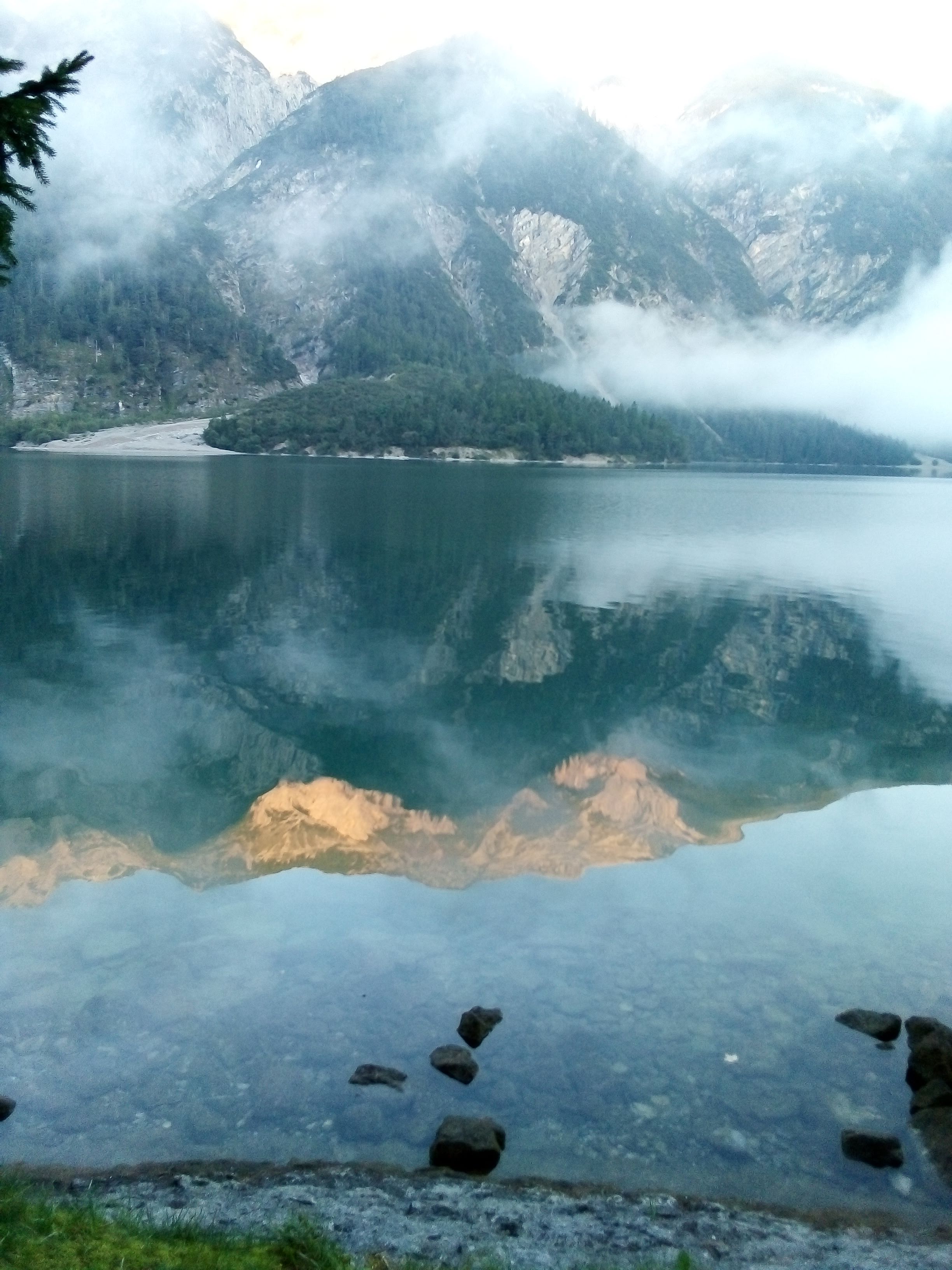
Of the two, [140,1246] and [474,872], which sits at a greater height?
[140,1246]

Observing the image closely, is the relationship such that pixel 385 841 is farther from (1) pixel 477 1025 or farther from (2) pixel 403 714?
(2) pixel 403 714

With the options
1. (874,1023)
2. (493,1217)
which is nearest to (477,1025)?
(493,1217)

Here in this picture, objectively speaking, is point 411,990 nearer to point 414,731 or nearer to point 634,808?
point 634,808

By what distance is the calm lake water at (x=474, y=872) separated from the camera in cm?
1116

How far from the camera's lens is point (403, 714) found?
92.0 ft

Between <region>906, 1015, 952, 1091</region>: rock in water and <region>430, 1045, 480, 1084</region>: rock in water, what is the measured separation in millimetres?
5337

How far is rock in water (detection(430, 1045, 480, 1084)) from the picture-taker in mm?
11641

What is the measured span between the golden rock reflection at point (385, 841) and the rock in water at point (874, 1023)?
588cm

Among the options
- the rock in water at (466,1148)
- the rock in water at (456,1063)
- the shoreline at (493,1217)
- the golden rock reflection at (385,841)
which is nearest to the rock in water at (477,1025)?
the rock in water at (456,1063)

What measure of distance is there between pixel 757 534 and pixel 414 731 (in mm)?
57889

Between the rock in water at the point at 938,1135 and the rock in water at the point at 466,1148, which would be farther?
the rock in water at the point at 938,1135

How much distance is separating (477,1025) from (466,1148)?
2.33 metres

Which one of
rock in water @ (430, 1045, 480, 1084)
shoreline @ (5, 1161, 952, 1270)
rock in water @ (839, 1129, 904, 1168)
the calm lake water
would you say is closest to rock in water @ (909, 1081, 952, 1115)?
the calm lake water

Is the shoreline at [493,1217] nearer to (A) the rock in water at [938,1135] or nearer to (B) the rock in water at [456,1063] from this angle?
(A) the rock in water at [938,1135]
